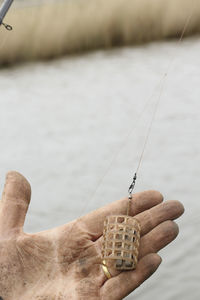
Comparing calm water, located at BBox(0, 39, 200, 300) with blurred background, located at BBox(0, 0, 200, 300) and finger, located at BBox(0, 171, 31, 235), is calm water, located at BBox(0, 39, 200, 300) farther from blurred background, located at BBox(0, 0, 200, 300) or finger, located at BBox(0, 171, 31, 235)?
finger, located at BBox(0, 171, 31, 235)

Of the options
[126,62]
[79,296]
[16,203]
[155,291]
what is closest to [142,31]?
[126,62]

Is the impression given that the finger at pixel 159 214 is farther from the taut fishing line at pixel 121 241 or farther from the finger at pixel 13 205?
the finger at pixel 13 205

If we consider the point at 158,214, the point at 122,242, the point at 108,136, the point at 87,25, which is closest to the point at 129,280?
the point at 122,242

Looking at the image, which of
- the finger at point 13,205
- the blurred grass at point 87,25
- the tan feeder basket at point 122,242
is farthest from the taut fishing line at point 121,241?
the blurred grass at point 87,25

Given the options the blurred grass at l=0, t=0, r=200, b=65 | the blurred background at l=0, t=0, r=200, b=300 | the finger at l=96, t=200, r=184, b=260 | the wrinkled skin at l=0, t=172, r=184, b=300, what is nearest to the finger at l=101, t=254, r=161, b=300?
the wrinkled skin at l=0, t=172, r=184, b=300

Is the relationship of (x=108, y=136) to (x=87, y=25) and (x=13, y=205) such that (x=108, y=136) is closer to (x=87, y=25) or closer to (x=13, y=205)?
(x=87, y=25)

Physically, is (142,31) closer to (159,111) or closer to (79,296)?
(159,111)
